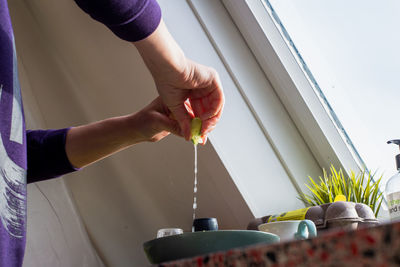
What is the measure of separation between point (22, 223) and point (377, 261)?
0.67 meters

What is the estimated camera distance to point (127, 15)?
69cm

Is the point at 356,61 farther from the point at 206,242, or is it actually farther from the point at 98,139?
the point at 206,242

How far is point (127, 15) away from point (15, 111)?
271 mm

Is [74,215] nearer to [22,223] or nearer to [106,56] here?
[106,56]

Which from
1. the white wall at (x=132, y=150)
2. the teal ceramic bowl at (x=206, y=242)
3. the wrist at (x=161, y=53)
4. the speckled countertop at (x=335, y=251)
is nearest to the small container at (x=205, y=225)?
the white wall at (x=132, y=150)

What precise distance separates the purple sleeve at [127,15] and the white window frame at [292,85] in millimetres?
812

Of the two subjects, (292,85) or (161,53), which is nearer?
(161,53)

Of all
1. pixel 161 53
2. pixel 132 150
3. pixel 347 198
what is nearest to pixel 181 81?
pixel 161 53

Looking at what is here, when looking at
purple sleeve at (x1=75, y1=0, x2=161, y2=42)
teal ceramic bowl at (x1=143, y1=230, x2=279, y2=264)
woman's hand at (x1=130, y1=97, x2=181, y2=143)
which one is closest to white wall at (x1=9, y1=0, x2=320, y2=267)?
woman's hand at (x1=130, y1=97, x2=181, y2=143)

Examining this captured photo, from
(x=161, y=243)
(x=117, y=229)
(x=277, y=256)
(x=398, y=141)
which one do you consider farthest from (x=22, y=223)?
(x=117, y=229)

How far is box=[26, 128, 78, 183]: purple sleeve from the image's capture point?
108 centimetres

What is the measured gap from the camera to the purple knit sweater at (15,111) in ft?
2.26

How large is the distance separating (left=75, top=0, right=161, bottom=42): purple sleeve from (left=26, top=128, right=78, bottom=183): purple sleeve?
46 cm

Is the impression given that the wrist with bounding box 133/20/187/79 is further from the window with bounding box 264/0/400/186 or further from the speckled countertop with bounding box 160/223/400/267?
the window with bounding box 264/0/400/186
